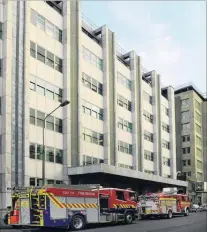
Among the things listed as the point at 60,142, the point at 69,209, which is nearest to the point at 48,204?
the point at 69,209

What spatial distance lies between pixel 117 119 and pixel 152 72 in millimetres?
16704

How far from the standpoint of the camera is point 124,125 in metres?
54.7

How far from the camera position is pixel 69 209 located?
25.8m

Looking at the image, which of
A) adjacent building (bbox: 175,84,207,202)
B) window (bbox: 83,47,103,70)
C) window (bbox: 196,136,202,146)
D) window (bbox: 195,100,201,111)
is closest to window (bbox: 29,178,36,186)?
window (bbox: 83,47,103,70)

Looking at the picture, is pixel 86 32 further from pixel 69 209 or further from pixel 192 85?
pixel 192 85

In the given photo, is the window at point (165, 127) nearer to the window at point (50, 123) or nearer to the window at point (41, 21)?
the window at point (50, 123)

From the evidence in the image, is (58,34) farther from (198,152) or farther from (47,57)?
(198,152)

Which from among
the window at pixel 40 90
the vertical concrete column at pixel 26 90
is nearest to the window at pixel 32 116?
the vertical concrete column at pixel 26 90

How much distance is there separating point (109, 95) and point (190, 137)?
156ft

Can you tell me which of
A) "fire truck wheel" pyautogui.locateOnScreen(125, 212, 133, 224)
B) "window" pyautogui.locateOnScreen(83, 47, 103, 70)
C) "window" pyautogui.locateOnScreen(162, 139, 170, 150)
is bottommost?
"fire truck wheel" pyautogui.locateOnScreen(125, 212, 133, 224)

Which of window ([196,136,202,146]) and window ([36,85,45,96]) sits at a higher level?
window ([36,85,45,96])

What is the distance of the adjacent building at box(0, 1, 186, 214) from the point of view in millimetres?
36062

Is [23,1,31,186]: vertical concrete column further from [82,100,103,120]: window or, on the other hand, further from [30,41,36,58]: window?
[82,100,103,120]: window

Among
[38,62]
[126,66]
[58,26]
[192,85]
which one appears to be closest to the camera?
[38,62]
